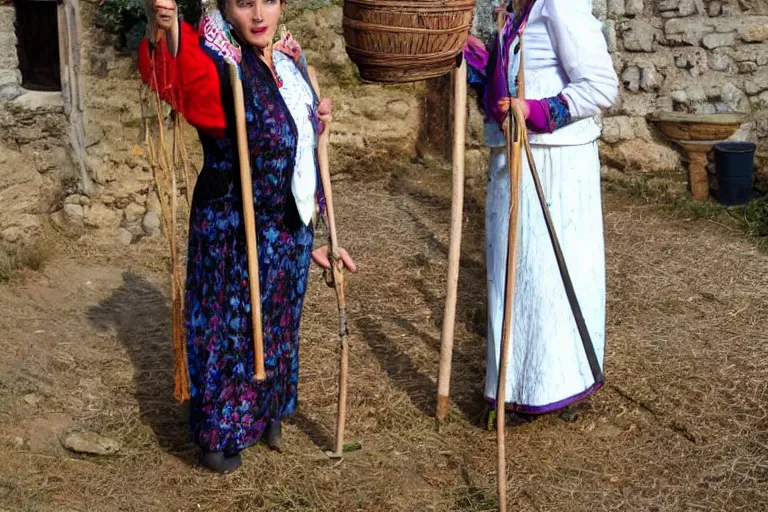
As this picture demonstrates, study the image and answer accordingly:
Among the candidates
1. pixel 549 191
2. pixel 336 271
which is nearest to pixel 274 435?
pixel 336 271

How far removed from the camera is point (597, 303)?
421cm

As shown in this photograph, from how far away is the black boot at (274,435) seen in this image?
4172 millimetres

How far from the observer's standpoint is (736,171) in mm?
7672

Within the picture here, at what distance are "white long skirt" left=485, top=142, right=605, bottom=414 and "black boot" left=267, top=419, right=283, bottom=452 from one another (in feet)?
2.85

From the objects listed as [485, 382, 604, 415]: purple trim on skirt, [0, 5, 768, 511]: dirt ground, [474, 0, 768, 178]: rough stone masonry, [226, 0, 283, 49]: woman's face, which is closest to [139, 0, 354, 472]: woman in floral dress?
[226, 0, 283, 49]: woman's face

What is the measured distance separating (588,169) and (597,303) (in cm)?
54

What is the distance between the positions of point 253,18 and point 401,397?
1.94 metres

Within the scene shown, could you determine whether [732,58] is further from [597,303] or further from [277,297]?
[277,297]

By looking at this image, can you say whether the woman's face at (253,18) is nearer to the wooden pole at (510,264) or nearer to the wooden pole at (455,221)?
the wooden pole at (455,221)

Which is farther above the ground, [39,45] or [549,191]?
[39,45]

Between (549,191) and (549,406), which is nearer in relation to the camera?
(549,191)

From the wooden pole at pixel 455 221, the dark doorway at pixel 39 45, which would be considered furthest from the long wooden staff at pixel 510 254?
the dark doorway at pixel 39 45

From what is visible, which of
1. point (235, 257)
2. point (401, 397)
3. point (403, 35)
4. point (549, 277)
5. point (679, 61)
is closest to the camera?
point (403, 35)

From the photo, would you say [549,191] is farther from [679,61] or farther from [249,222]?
[679,61]
